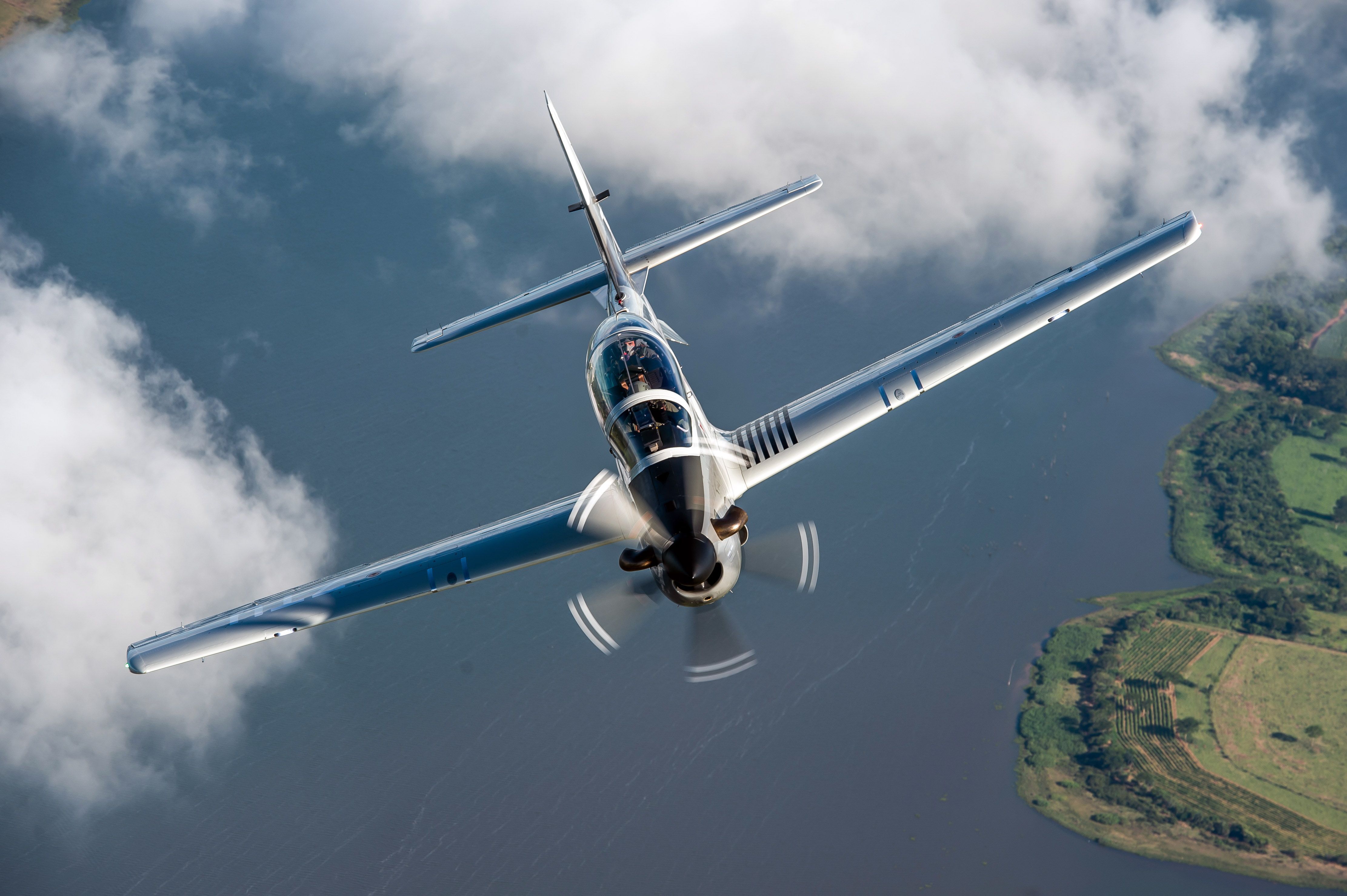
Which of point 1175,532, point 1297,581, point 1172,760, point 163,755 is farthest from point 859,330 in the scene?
point 163,755

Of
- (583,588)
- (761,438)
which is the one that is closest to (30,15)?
(583,588)

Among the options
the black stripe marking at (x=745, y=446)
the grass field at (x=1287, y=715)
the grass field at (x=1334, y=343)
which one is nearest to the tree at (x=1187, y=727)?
the grass field at (x=1287, y=715)

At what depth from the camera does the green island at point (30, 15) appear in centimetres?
10094

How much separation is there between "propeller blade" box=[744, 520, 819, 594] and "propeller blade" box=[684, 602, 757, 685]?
5.38ft

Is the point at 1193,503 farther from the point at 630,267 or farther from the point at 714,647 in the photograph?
the point at 714,647

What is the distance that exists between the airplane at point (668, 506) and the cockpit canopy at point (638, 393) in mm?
52

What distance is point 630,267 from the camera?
4088 centimetres

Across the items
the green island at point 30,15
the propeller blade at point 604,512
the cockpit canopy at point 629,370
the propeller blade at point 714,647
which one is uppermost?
the green island at point 30,15

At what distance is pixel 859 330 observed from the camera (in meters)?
96.0

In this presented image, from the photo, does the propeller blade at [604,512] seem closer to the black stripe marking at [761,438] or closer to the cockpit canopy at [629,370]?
the cockpit canopy at [629,370]

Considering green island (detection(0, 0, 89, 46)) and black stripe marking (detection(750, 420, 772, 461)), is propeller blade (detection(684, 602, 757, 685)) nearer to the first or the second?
black stripe marking (detection(750, 420, 772, 461))

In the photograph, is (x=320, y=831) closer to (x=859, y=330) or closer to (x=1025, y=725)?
(x=1025, y=725)

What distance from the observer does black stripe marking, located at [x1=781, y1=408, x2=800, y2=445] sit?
3155 centimetres

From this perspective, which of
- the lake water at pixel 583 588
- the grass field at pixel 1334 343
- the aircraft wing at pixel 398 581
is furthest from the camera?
the grass field at pixel 1334 343
